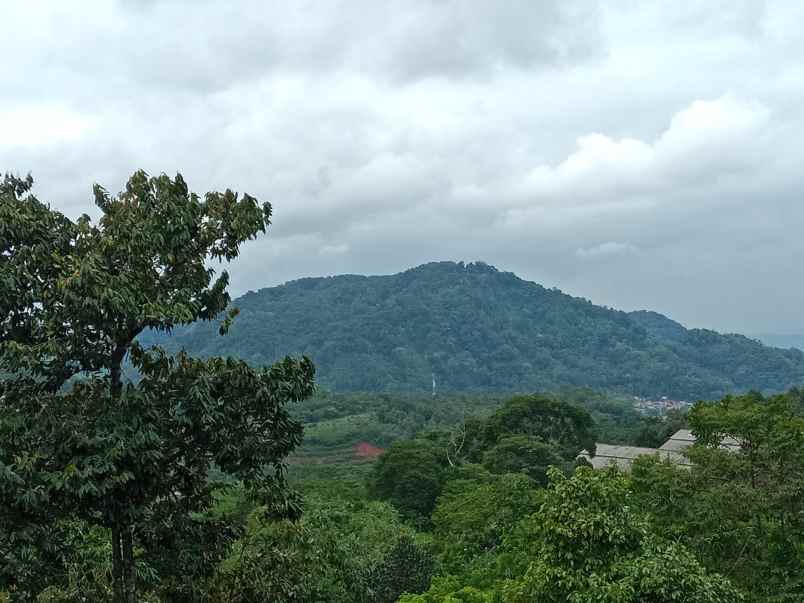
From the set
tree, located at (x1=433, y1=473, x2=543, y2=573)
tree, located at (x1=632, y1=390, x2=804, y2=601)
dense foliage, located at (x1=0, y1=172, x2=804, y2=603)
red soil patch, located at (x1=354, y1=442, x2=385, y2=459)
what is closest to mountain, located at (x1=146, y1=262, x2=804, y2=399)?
red soil patch, located at (x1=354, y1=442, x2=385, y2=459)

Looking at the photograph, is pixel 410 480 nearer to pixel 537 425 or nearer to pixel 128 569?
pixel 537 425

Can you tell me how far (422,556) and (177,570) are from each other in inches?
371

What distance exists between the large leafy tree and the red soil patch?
68091 mm

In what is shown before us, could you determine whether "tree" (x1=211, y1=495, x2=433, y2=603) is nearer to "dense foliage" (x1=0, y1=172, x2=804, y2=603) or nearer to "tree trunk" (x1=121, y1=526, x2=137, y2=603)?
"dense foliage" (x1=0, y1=172, x2=804, y2=603)

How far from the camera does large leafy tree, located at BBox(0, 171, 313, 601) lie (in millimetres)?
7891

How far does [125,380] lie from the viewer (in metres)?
8.86

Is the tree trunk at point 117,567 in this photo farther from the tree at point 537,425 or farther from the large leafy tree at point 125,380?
the tree at point 537,425

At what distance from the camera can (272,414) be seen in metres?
9.07

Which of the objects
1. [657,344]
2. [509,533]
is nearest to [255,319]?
[657,344]

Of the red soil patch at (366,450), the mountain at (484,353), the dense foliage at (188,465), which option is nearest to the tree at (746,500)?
the dense foliage at (188,465)

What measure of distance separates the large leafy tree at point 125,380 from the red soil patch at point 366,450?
223ft

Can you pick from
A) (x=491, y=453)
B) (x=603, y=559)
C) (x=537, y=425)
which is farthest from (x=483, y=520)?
(x=537, y=425)

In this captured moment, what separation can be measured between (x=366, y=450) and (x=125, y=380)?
7225cm

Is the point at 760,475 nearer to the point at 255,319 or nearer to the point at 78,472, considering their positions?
the point at 78,472
